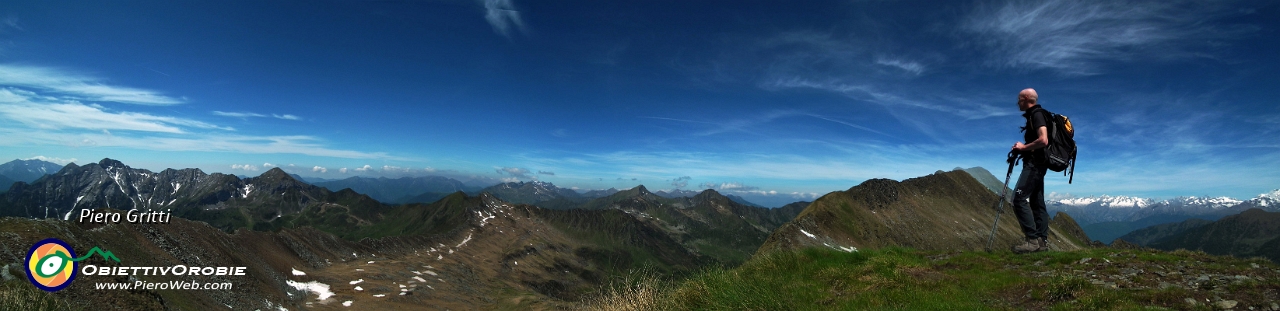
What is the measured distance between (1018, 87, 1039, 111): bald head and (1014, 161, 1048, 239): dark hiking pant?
131cm

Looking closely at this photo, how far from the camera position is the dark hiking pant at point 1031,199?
10.4m

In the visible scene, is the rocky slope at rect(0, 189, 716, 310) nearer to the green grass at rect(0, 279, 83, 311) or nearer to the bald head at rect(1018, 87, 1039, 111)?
the green grass at rect(0, 279, 83, 311)

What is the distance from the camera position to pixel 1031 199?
1099cm

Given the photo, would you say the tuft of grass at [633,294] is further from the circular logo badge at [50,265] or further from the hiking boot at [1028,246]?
the circular logo badge at [50,265]

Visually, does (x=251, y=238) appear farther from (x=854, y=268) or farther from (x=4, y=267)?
(x=854, y=268)

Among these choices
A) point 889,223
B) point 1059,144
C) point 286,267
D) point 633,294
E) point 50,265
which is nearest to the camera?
point 633,294

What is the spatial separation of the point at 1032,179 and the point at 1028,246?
69.4 inches

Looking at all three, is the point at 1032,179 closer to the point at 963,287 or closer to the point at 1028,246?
the point at 1028,246

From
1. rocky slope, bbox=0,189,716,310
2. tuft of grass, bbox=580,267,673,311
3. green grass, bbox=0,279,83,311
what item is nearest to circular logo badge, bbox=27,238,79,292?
rocky slope, bbox=0,189,716,310

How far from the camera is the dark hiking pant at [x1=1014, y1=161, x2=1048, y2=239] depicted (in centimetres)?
1041

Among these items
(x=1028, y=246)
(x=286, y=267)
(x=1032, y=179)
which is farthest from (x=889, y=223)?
(x=286, y=267)

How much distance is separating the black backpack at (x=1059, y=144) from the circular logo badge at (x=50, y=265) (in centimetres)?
2375

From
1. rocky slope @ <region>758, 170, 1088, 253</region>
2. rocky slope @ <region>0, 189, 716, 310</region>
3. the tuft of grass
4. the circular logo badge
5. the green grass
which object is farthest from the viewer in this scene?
rocky slope @ <region>758, 170, 1088, 253</region>

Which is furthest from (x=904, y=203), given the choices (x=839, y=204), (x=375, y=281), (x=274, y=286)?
(x=274, y=286)
